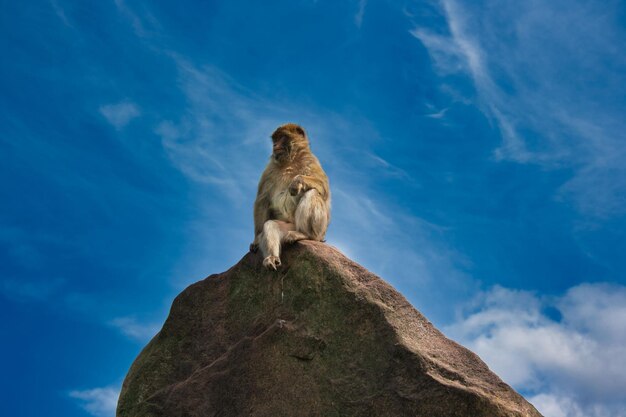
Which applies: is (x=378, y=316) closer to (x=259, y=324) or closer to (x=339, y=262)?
(x=339, y=262)

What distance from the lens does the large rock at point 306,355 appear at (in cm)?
907

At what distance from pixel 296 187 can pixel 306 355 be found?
9.80 feet

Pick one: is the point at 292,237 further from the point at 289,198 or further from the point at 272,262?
the point at 289,198

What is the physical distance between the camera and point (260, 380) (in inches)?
388

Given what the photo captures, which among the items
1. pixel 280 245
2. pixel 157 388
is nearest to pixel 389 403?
pixel 280 245

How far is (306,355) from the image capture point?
967 centimetres

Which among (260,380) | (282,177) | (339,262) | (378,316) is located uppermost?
(282,177)

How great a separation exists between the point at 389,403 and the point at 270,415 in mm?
1720

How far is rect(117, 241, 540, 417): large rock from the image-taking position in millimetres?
9070

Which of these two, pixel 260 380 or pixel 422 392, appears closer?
pixel 422 392

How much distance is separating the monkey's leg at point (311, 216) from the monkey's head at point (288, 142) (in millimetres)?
1328

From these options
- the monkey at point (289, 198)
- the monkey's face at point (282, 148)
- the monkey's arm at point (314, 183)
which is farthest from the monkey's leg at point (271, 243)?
the monkey's face at point (282, 148)

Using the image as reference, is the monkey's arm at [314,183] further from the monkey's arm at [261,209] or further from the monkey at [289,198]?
the monkey's arm at [261,209]

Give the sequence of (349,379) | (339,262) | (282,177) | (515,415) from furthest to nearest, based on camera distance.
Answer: (282,177), (339,262), (349,379), (515,415)
